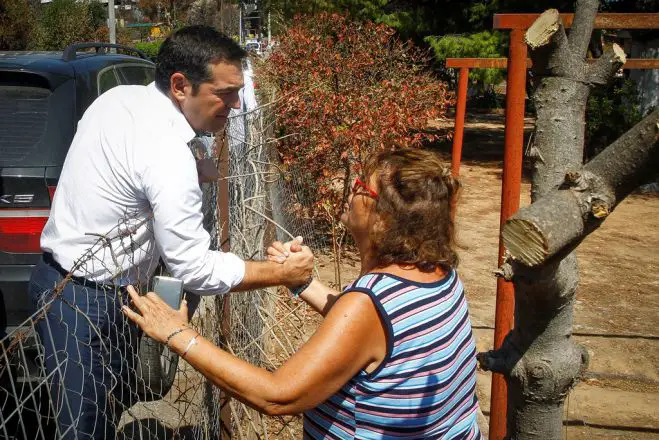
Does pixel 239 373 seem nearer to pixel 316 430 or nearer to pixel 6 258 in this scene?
pixel 316 430

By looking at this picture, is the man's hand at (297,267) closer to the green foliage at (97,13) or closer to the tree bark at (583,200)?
the tree bark at (583,200)

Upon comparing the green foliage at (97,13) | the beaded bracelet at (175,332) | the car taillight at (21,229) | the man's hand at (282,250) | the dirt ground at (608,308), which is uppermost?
the green foliage at (97,13)

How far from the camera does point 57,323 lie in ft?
7.59

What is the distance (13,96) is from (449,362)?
301cm

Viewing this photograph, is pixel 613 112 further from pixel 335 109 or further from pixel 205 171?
pixel 205 171

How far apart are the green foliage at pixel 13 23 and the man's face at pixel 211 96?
19383 millimetres

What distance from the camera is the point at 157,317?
1.78 meters

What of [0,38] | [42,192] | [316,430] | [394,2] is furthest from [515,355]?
[0,38]

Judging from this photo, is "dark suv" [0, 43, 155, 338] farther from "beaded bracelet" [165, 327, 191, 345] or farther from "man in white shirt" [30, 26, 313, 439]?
"beaded bracelet" [165, 327, 191, 345]

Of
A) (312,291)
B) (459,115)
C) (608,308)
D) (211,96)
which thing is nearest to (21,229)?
(211,96)

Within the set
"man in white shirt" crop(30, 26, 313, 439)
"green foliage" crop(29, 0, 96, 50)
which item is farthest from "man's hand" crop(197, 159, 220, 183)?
Result: "green foliage" crop(29, 0, 96, 50)

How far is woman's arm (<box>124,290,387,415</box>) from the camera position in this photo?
5.31 feet

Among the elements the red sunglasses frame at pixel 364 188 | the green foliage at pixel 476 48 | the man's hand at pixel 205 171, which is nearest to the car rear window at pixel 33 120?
the man's hand at pixel 205 171

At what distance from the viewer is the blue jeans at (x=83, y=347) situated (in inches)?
90.5
